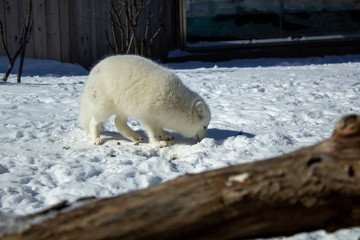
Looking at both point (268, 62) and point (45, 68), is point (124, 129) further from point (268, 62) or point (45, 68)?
point (268, 62)

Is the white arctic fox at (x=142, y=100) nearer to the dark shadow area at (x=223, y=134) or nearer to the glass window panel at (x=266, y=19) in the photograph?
the dark shadow area at (x=223, y=134)

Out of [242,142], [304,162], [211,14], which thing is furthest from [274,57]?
[304,162]

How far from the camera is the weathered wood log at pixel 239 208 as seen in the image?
153cm

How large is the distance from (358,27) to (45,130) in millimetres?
11357

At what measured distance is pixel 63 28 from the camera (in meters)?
9.96

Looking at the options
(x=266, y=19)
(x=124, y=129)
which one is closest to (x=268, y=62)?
(x=266, y=19)

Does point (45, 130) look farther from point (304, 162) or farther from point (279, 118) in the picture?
point (304, 162)

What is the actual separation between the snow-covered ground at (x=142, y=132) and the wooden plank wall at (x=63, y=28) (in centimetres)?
117

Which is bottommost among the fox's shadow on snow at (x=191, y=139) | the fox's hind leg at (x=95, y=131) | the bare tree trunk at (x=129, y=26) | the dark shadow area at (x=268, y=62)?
the fox's shadow on snow at (x=191, y=139)

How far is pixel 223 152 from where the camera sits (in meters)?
4.30

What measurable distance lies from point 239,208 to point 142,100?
3087mm

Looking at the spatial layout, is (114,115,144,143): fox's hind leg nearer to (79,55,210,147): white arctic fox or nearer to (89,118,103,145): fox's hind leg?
(79,55,210,147): white arctic fox

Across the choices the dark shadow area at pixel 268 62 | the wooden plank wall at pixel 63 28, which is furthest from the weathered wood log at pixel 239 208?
the dark shadow area at pixel 268 62

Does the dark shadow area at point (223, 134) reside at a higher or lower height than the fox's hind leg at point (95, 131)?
lower
